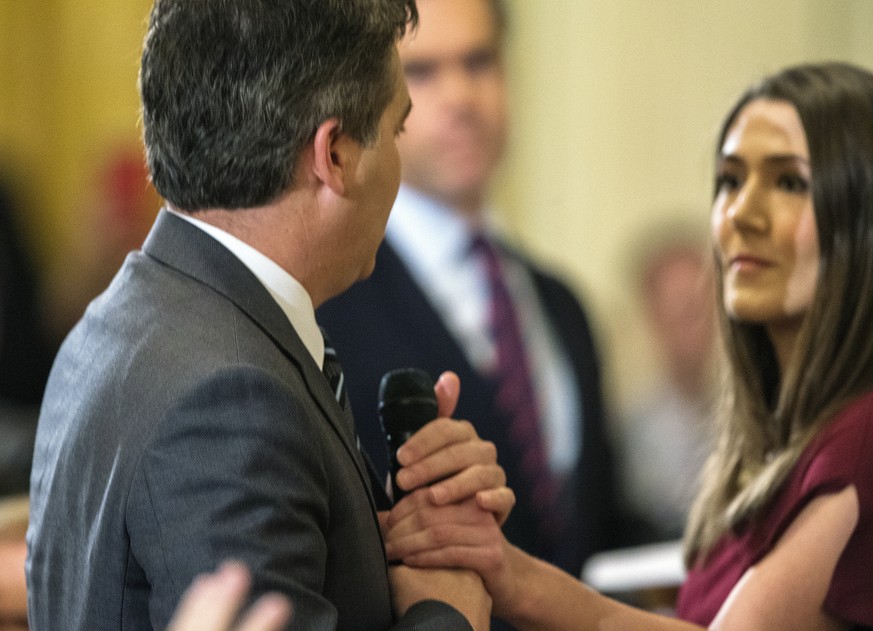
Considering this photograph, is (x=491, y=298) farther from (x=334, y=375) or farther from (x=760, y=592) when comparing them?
(x=334, y=375)

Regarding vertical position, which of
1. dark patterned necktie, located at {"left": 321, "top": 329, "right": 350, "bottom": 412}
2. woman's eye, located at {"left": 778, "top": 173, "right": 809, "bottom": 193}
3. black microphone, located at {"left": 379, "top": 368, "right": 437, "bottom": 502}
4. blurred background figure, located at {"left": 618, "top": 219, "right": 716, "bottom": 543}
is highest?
woman's eye, located at {"left": 778, "top": 173, "right": 809, "bottom": 193}

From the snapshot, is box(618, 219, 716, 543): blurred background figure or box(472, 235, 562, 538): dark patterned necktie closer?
box(472, 235, 562, 538): dark patterned necktie

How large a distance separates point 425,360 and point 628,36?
Answer: 375 centimetres

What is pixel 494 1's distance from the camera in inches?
142

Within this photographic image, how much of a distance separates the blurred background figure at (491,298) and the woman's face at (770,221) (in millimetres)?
804

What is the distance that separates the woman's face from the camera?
2.22 metres

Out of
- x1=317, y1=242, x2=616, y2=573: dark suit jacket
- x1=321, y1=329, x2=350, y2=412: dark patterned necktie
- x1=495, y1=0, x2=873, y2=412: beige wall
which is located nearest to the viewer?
x1=321, y1=329, x2=350, y2=412: dark patterned necktie

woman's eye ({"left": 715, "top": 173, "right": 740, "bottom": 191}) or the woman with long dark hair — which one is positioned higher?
woman's eye ({"left": 715, "top": 173, "right": 740, "bottom": 191})

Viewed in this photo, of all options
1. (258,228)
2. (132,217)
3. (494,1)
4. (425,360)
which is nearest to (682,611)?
(425,360)

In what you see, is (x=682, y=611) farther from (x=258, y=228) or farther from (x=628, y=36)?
(x=628, y=36)

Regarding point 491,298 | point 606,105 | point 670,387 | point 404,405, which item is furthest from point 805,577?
point 606,105

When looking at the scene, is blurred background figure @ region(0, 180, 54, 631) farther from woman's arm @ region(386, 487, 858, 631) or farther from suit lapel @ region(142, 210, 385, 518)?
suit lapel @ region(142, 210, 385, 518)

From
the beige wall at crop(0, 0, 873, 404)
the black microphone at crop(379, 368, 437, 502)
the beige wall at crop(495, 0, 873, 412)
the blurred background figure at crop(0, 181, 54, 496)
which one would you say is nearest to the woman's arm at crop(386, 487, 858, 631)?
the black microphone at crop(379, 368, 437, 502)

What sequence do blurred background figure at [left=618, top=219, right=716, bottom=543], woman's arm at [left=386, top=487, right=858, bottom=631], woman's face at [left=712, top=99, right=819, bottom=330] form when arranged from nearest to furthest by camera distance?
woman's arm at [left=386, top=487, right=858, bottom=631] → woman's face at [left=712, top=99, right=819, bottom=330] → blurred background figure at [left=618, top=219, right=716, bottom=543]
